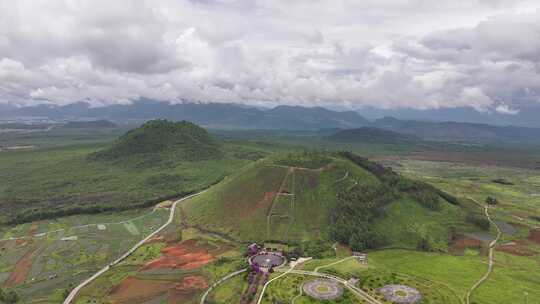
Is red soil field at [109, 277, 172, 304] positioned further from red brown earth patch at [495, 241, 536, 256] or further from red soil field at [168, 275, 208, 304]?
red brown earth patch at [495, 241, 536, 256]

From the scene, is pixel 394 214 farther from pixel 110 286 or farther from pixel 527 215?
pixel 110 286

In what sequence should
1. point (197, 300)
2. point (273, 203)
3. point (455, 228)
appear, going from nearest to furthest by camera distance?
point (197, 300)
point (455, 228)
point (273, 203)

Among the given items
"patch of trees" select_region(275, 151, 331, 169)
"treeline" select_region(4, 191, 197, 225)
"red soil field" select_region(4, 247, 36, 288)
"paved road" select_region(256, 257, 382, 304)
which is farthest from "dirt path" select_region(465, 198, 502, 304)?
"treeline" select_region(4, 191, 197, 225)

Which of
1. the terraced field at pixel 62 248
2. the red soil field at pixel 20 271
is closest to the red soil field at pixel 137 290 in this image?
the terraced field at pixel 62 248

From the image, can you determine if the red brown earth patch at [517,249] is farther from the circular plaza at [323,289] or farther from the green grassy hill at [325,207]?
the circular plaza at [323,289]

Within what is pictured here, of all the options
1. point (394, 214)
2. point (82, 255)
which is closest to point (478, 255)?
point (394, 214)
